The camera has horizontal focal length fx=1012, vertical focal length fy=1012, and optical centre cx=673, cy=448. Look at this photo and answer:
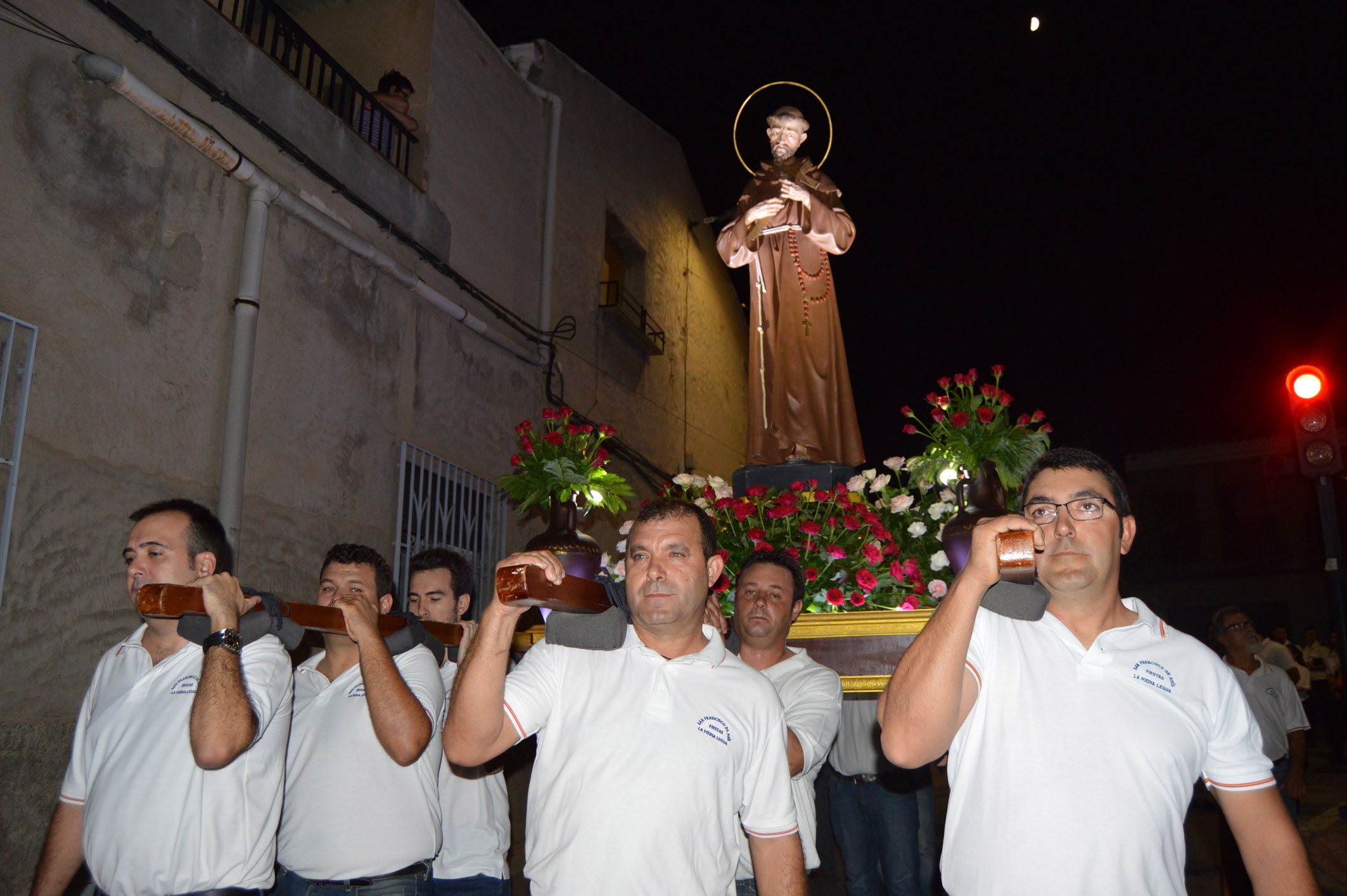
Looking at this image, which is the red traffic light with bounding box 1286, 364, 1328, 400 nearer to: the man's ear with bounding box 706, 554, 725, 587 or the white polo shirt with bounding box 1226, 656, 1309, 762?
the white polo shirt with bounding box 1226, 656, 1309, 762

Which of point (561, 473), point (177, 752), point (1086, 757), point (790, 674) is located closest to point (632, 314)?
point (561, 473)

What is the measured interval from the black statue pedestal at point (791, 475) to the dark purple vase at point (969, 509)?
1599 millimetres

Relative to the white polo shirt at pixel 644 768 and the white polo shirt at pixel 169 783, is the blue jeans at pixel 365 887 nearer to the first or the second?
the white polo shirt at pixel 169 783

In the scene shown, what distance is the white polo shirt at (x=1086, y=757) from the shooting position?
81.7 inches

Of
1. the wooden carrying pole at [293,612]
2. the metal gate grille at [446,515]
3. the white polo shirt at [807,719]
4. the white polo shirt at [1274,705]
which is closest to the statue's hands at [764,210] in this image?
the metal gate grille at [446,515]

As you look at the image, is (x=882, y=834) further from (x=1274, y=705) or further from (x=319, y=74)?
(x=319, y=74)

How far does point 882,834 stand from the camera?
465cm

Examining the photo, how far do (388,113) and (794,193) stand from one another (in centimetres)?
327

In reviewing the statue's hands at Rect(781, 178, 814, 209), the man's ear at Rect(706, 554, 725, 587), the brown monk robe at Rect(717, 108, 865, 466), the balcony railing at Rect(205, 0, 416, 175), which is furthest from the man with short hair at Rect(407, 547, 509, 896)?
the balcony railing at Rect(205, 0, 416, 175)

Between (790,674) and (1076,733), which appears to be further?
(790,674)

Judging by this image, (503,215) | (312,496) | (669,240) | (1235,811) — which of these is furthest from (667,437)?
(1235,811)

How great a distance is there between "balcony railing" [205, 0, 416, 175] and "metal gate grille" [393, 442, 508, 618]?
7.57ft

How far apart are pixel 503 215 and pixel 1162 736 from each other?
315 inches

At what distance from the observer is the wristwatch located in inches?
109
